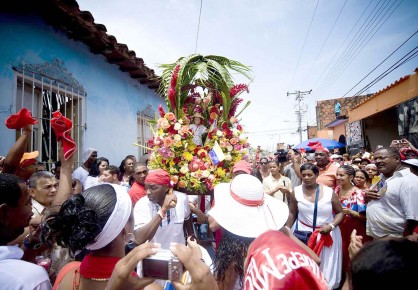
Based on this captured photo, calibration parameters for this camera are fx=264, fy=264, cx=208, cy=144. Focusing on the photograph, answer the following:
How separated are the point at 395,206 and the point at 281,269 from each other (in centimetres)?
330

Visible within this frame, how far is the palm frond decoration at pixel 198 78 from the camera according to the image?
11.3 feet

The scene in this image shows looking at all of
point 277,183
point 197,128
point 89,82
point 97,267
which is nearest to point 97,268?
point 97,267

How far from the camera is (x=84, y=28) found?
4.77 metres

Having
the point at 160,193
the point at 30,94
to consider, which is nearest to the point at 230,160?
the point at 160,193

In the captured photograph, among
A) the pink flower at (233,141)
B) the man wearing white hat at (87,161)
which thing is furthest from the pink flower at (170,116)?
the man wearing white hat at (87,161)

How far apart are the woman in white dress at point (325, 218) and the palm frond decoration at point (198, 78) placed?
1.69 m

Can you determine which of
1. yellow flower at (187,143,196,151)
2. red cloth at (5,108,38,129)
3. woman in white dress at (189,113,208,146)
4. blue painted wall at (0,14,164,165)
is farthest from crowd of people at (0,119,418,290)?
blue painted wall at (0,14,164,165)

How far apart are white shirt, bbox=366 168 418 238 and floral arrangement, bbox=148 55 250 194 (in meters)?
1.99

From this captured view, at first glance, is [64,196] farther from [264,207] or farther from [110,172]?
[110,172]

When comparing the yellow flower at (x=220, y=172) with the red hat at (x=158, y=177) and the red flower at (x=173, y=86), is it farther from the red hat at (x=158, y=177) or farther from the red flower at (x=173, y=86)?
the red flower at (x=173, y=86)

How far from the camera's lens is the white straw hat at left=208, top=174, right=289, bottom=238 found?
5.48ft

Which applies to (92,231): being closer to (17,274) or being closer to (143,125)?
(17,274)

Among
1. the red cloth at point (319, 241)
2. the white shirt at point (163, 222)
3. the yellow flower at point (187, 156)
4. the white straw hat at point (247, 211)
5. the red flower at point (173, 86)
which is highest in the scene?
the red flower at point (173, 86)

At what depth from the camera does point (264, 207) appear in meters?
1.85
